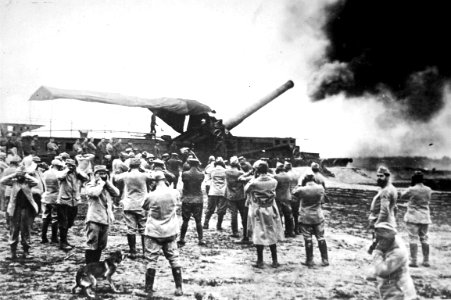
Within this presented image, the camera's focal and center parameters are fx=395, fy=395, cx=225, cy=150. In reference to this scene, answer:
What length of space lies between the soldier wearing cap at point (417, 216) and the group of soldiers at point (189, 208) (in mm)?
16

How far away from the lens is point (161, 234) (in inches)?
205

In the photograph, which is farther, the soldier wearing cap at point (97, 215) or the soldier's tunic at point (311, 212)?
the soldier's tunic at point (311, 212)

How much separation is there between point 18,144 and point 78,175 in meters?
8.38

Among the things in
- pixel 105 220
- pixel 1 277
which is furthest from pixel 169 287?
pixel 1 277

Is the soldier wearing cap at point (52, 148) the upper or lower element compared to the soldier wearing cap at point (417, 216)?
upper

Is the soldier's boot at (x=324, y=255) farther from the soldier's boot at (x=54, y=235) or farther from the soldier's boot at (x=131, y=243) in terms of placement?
the soldier's boot at (x=54, y=235)

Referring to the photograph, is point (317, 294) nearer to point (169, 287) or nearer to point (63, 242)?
point (169, 287)

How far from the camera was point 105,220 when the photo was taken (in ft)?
18.9

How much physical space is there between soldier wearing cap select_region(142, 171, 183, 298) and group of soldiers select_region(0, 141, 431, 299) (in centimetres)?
1

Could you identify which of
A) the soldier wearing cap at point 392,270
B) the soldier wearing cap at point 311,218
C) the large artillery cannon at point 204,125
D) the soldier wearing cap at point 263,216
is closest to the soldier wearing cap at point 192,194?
the soldier wearing cap at point 263,216

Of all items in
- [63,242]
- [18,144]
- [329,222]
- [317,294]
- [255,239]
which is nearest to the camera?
[317,294]

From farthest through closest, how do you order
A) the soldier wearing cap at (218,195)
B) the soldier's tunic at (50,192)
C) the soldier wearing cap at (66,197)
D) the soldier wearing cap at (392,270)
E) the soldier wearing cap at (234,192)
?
1. the soldier wearing cap at (218,195)
2. the soldier wearing cap at (234,192)
3. the soldier's tunic at (50,192)
4. the soldier wearing cap at (66,197)
5. the soldier wearing cap at (392,270)

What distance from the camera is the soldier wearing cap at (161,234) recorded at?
17.0 ft

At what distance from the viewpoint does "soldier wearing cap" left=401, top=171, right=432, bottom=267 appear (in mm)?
7008
